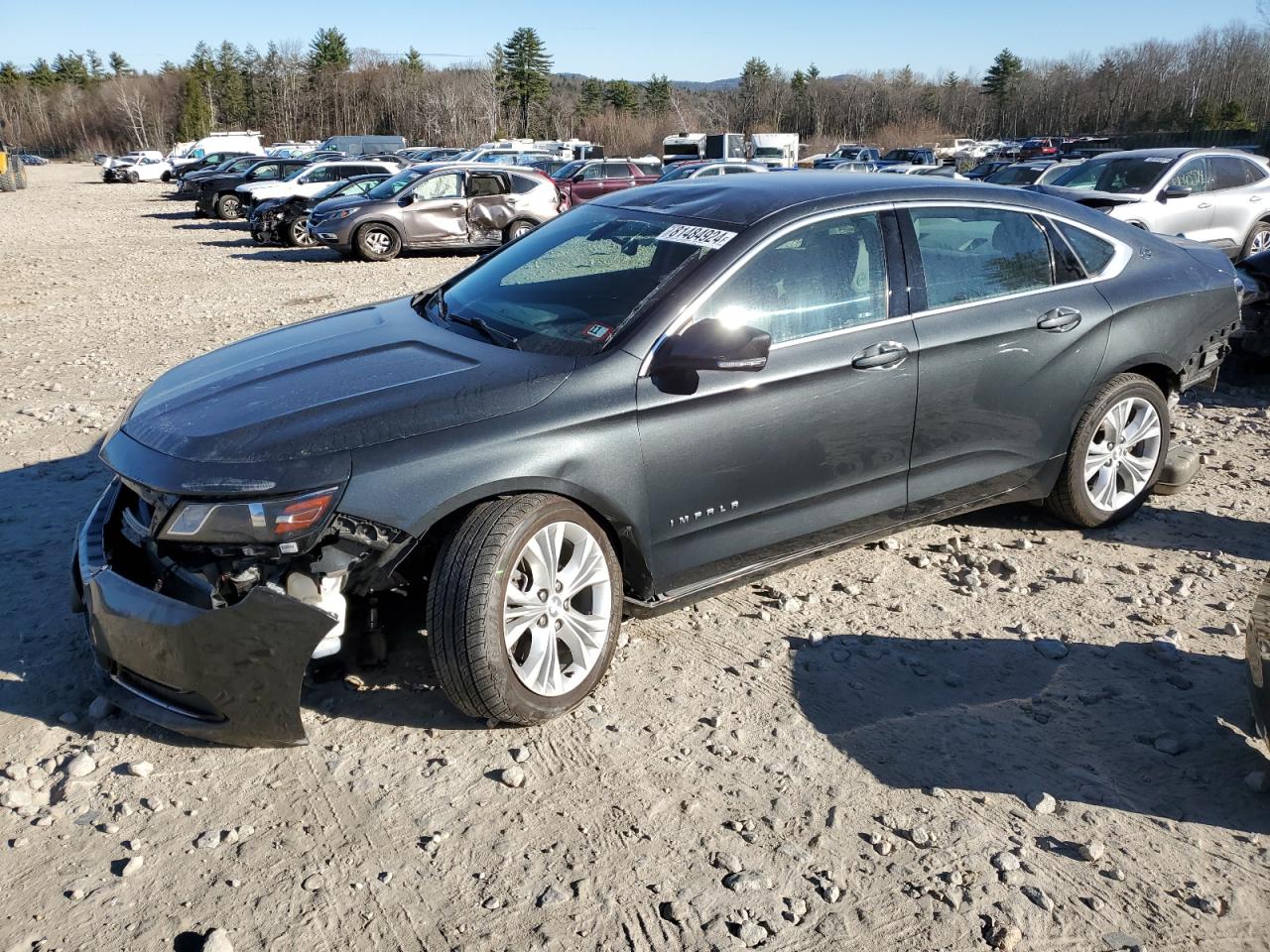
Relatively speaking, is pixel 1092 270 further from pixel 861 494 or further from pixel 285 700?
pixel 285 700

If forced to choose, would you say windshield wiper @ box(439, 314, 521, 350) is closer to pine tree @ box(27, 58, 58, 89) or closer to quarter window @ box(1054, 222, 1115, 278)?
quarter window @ box(1054, 222, 1115, 278)

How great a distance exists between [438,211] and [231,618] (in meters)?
15.7

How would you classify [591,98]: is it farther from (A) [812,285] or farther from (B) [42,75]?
(A) [812,285]

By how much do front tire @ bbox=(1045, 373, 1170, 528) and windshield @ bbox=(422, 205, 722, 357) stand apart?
216 cm

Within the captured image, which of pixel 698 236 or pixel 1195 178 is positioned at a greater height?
pixel 1195 178

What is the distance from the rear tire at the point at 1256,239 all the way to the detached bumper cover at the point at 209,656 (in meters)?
13.3

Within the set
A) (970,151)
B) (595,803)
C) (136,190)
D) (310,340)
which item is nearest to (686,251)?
(310,340)

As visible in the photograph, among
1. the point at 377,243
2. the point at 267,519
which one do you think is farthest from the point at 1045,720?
the point at 377,243

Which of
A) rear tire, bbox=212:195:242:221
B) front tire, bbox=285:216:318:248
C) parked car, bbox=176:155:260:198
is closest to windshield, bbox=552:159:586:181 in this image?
front tire, bbox=285:216:318:248

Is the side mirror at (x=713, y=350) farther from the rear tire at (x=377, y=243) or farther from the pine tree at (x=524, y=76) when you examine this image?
the pine tree at (x=524, y=76)

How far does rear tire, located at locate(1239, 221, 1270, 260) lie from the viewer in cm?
1292

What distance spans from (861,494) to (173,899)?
2747mm

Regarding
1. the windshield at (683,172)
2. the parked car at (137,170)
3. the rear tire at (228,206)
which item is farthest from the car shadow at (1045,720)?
the parked car at (137,170)

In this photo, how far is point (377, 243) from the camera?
17.5 m
